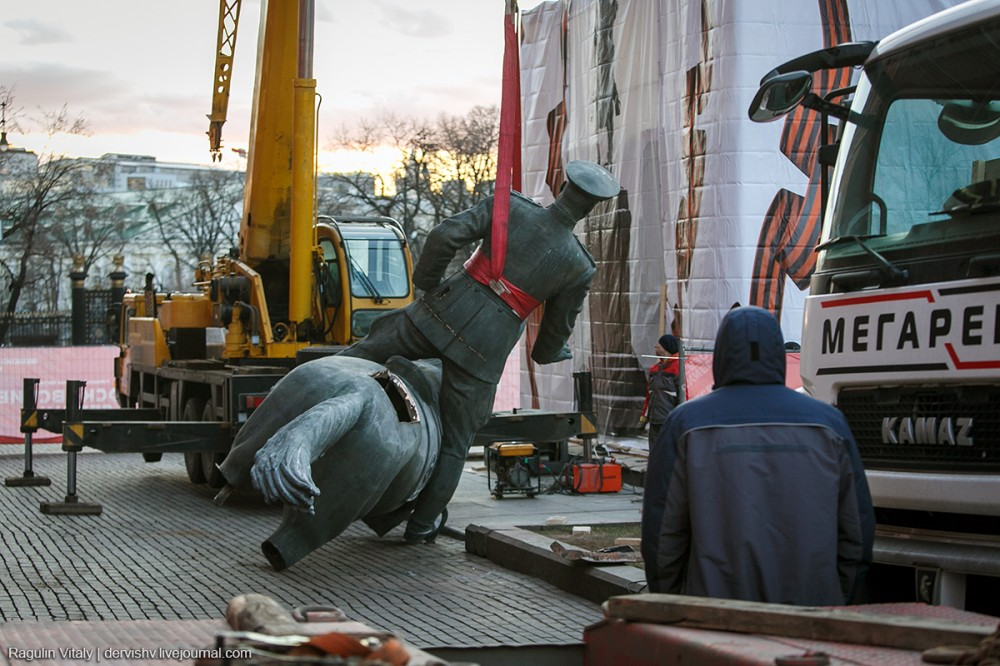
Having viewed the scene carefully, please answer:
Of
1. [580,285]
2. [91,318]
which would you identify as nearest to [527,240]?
[580,285]

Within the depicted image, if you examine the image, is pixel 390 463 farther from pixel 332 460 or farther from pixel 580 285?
pixel 580 285

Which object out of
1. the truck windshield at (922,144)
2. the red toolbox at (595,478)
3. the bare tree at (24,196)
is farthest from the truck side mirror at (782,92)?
the bare tree at (24,196)

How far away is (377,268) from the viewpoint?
15867 millimetres

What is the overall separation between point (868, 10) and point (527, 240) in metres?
8.10

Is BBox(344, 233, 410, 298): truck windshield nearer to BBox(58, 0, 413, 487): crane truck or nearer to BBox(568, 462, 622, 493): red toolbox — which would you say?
BBox(58, 0, 413, 487): crane truck

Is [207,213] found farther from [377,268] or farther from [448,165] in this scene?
[377,268]

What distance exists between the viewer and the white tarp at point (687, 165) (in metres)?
15.8

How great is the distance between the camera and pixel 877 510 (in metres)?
6.05

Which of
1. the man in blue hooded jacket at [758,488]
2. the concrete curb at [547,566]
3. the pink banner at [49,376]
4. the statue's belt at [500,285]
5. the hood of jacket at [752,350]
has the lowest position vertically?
the concrete curb at [547,566]

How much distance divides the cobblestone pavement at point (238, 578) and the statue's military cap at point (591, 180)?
9.36 ft

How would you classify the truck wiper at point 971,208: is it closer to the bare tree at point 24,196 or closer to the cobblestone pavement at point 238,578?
the cobblestone pavement at point 238,578

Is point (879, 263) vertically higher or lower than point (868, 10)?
lower

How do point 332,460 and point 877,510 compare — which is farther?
point 332,460

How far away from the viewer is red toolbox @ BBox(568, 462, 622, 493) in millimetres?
14469
